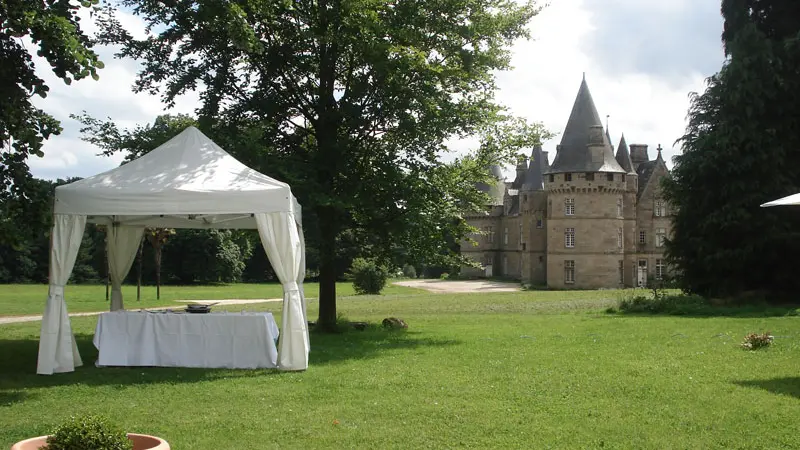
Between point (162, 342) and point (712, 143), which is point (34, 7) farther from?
point (712, 143)

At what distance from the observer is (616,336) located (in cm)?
1575

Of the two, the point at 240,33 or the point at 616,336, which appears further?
the point at 616,336

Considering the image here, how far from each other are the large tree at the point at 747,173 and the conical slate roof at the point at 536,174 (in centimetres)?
3700

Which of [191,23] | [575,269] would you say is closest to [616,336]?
[191,23]

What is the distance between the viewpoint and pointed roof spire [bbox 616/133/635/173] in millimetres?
59922

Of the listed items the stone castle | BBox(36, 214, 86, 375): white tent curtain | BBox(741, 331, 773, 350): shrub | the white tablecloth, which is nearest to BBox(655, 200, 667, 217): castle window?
the stone castle

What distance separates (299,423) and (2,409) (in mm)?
3613

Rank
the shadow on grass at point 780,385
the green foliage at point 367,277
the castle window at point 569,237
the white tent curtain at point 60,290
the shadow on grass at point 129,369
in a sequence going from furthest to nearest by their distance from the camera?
the castle window at point 569,237, the green foliage at point 367,277, the white tent curtain at point 60,290, the shadow on grass at point 129,369, the shadow on grass at point 780,385

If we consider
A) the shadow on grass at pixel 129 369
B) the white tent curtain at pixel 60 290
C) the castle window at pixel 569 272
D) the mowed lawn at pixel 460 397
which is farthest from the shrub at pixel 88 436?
the castle window at pixel 569 272

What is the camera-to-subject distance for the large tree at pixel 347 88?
16.6 metres

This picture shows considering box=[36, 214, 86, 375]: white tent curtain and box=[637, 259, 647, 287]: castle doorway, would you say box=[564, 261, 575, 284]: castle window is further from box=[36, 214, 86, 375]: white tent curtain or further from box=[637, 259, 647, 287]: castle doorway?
box=[36, 214, 86, 375]: white tent curtain

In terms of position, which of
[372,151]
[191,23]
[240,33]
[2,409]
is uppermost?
[191,23]

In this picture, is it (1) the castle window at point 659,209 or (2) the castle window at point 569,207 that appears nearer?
(2) the castle window at point 569,207

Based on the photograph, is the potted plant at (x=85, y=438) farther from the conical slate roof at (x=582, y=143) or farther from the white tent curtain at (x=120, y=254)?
the conical slate roof at (x=582, y=143)
